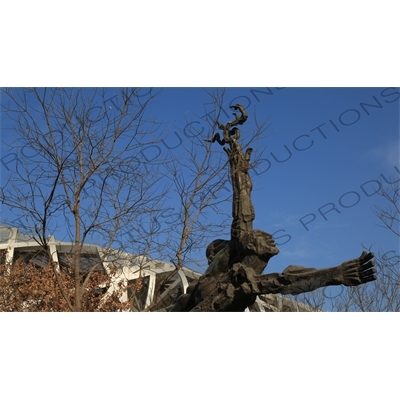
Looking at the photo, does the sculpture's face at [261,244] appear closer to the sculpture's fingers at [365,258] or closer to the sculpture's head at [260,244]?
the sculpture's head at [260,244]

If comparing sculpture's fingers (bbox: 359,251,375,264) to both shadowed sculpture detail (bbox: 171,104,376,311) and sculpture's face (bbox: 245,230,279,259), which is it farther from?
sculpture's face (bbox: 245,230,279,259)

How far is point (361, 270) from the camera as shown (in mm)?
6469

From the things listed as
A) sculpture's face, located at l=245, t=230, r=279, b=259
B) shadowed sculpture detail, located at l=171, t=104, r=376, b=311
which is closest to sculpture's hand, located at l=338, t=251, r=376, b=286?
shadowed sculpture detail, located at l=171, t=104, r=376, b=311

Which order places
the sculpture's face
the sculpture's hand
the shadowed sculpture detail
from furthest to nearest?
the sculpture's face < the shadowed sculpture detail < the sculpture's hand

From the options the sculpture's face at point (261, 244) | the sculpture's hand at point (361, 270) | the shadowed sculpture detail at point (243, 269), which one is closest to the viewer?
the sculpture's hand at point (361, 270)

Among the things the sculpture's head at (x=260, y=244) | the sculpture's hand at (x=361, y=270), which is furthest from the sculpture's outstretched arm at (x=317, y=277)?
the sculpture's head at (x=260, y=244)

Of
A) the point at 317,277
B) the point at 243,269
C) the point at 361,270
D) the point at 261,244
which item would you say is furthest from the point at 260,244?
the point at 361,270

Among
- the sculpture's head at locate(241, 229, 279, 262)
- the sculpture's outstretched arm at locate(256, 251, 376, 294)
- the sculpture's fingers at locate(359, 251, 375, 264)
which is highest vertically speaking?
the sculpture's head at locate(241, 229, 279, 262)

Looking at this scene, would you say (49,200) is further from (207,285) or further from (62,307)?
(62,307)

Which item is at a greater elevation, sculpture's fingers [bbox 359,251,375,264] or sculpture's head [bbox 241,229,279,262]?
sculpture's head [bbox 241,229,279,262]

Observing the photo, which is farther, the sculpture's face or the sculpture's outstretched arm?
the sculpture's face

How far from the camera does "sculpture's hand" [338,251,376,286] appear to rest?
254 inches

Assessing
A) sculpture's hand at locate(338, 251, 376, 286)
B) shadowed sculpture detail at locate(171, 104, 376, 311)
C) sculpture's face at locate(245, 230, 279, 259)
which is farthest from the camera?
sculpture's face at locate(245, 230, 279, 259)

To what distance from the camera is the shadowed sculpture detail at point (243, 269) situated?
6.64m
